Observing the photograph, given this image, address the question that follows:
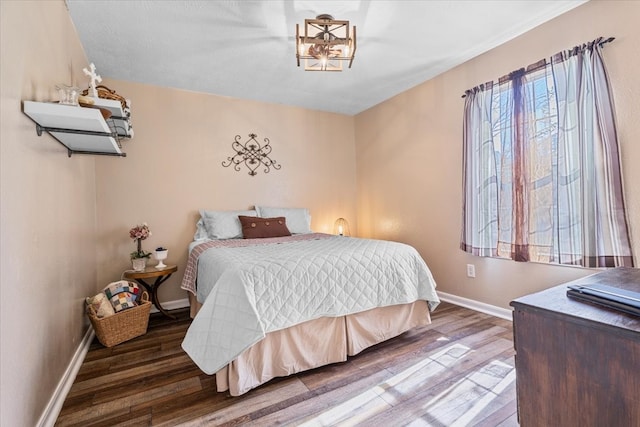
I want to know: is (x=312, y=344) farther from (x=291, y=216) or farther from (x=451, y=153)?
(x=451, y=153)

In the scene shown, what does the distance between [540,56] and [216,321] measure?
3070mm

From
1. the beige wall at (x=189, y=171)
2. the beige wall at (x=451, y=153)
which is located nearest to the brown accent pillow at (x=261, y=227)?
the beige wall at (x=189, y=171)

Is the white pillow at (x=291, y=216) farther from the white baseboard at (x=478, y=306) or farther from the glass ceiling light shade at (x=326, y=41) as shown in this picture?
the glass ceiling light shade at (x=326, y=41)

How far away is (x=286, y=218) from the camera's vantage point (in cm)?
357

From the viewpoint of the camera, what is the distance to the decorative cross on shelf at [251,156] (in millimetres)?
3604

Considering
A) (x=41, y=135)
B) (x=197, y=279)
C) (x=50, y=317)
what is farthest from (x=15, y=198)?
(x=197, y=279)

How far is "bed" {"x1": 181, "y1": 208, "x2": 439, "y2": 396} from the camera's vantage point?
5.12 ft

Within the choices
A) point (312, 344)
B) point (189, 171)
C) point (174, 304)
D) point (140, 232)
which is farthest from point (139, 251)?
point (312, 344)

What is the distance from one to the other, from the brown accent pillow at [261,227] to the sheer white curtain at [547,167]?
191 centimetres

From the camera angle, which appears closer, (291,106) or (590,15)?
(590,15)

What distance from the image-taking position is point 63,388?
164 cm

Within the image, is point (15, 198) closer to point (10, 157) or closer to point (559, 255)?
point (10, 157)

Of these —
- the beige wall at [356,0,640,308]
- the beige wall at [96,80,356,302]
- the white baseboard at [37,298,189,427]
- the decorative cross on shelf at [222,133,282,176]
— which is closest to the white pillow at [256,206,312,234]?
the beige wall at [96,80,356,302]

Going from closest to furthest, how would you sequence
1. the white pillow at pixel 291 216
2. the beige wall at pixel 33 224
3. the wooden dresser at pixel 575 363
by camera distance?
the wooden dresser at pixel 575 363 → the beige wall at pixel 33 224 → the white pillow at pixel 291 216
